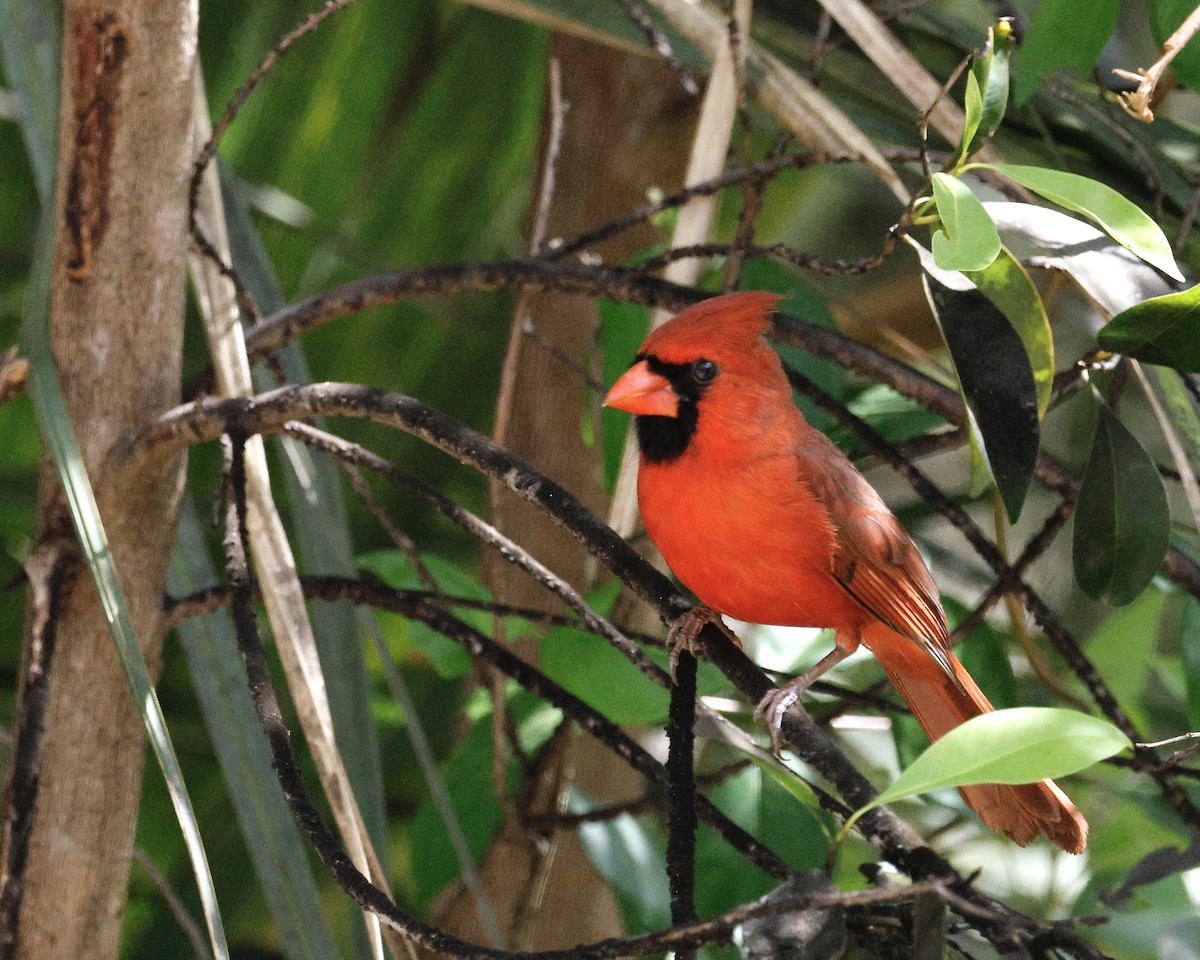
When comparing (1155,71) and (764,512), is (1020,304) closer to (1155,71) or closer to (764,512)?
(1155,71)

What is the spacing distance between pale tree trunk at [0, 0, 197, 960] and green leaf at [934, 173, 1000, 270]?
0.61 meters

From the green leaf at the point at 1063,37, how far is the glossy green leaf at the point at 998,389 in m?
0.27

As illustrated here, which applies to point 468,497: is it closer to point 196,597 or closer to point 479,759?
point 479,759

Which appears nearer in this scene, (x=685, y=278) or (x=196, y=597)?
(x=196, y=597)

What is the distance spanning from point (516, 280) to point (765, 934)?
2.26ft

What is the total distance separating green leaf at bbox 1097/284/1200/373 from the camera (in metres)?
0.80

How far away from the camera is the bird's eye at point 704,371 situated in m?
1.22

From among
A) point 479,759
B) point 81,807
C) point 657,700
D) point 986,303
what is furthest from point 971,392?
point 479,759

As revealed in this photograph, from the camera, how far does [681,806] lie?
0.69 m

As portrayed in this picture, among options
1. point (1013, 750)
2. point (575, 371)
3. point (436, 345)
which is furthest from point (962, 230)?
point (436, 345)

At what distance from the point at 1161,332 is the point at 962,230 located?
17 cm

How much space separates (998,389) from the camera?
87 cm

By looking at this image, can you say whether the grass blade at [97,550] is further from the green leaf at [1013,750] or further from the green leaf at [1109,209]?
the green leaf at [1109,209]

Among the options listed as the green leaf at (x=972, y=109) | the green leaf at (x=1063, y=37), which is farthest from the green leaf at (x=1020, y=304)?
the green leaf at (x=1063, y=37)
